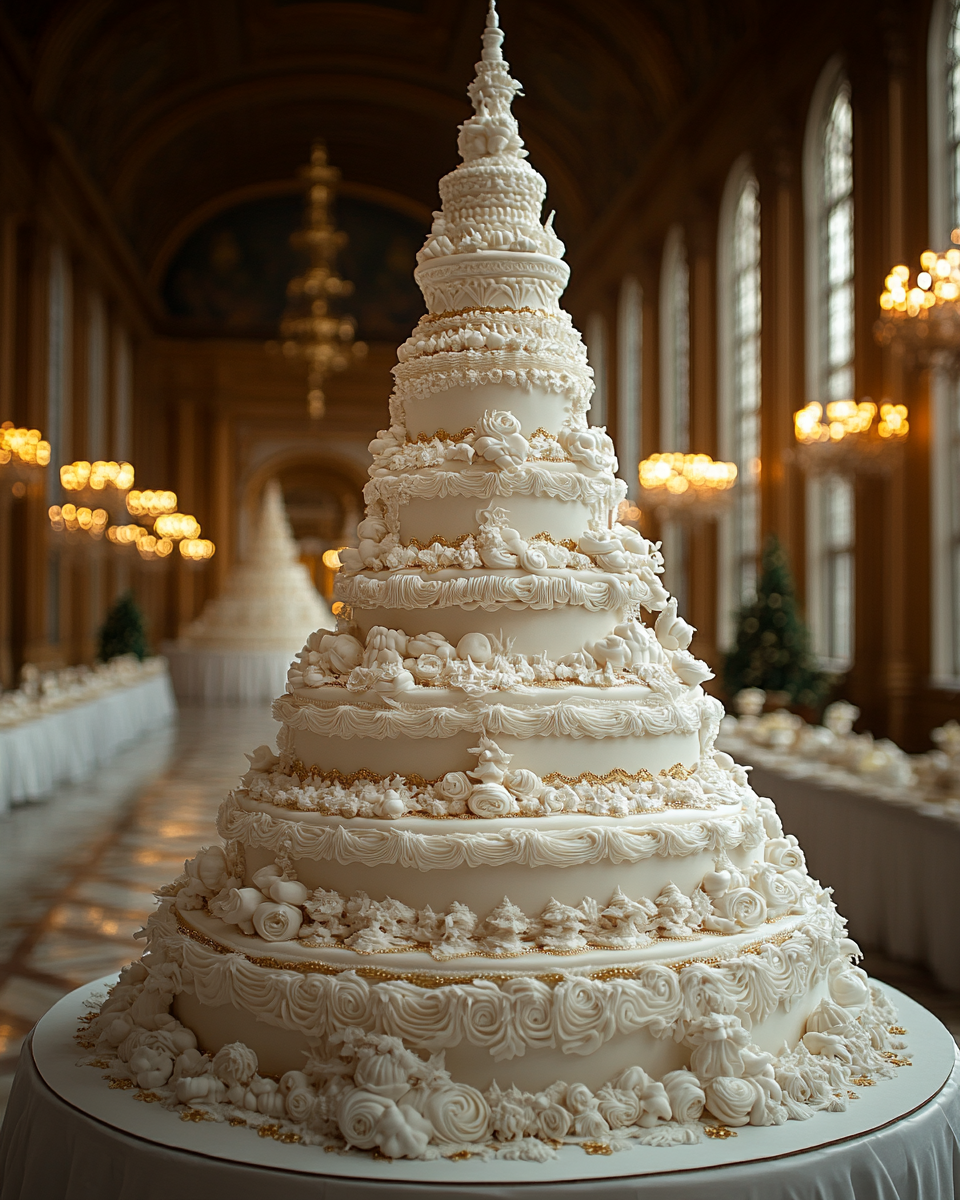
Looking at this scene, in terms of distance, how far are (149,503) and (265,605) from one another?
4.33 metres

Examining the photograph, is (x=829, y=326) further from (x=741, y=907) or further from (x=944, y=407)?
(x=741, y=907)

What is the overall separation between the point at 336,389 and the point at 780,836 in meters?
33.0

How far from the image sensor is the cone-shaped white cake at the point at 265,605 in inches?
1023

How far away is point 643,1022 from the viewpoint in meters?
3.09

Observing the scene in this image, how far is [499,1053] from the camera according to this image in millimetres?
3010

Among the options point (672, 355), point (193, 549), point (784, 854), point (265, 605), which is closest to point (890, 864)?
point (784, 854)

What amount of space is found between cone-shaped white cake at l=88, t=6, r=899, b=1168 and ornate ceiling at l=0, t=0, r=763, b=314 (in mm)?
14820

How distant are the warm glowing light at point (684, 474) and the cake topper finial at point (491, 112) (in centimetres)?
1142

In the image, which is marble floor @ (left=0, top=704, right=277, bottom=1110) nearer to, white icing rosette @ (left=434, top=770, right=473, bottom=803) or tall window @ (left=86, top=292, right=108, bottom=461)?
white icing rosette @ (left=434, top=770, right=473, bottom=803)

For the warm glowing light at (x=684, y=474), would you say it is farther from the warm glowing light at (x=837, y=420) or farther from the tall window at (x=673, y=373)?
the tall window at (x=673, y=373)

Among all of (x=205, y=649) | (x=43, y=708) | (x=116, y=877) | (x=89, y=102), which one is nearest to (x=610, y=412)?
(x=205, y=649)

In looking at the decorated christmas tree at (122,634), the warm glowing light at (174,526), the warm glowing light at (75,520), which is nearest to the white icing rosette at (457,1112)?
the warm glowing light at (75,520)

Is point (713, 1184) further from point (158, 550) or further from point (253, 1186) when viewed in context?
point (158, 550)

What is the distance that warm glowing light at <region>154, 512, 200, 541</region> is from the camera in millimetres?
25891
